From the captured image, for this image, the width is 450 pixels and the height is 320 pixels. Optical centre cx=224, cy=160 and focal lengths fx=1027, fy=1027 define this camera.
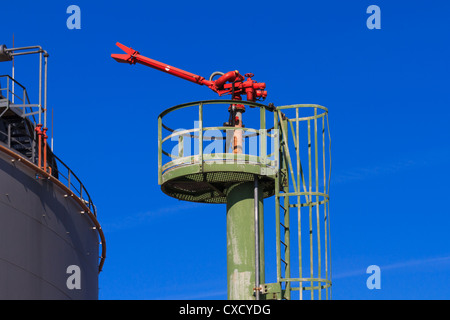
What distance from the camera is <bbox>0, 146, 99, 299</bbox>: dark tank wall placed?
1294 inches

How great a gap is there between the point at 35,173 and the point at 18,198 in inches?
60.9

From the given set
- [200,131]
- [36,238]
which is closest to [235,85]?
[200,131]

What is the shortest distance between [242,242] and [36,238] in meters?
7.57

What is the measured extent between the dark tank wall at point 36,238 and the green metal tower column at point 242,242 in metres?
6.96

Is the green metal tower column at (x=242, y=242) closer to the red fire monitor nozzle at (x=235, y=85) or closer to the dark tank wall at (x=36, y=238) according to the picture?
the red fire monitor nozzle at (x=235, y=85)

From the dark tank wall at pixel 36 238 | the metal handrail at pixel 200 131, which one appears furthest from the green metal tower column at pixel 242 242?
the dark tank wall at pixel 36 238

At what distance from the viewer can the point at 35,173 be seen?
35.0 meters

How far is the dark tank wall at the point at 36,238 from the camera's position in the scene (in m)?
32.9

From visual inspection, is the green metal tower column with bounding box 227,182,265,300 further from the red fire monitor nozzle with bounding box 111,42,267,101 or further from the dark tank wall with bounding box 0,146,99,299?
the dark tank wall with bounding box 0,146,99,299

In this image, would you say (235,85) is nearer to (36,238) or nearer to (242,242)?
(242,242)

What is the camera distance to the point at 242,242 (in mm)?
31234
